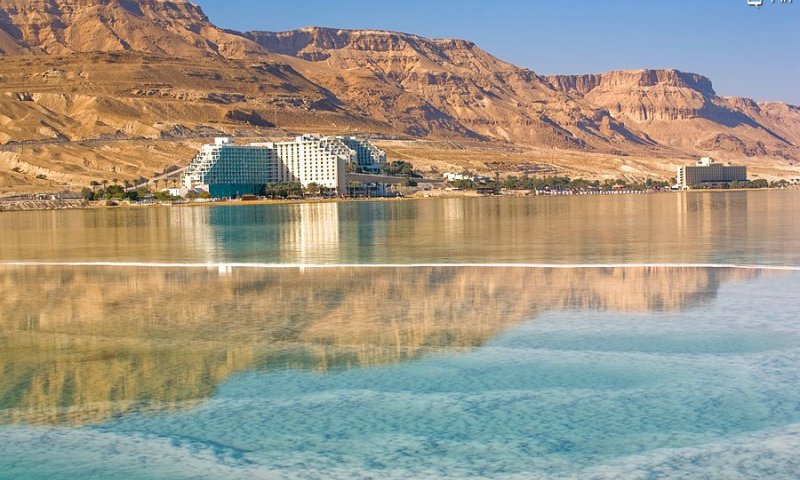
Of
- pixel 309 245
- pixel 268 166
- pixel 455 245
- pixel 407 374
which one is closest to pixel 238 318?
pixel 407 374

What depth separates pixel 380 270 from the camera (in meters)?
28.9

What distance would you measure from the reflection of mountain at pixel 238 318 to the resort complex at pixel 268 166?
140 m

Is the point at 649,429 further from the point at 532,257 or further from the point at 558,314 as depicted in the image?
the point at 532,257

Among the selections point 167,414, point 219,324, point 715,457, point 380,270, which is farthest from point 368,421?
point 380,270

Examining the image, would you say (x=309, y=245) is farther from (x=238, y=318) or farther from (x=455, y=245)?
(x=238, y=318)

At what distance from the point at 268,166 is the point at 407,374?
567ft

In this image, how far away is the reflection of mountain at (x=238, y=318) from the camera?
1466 cm

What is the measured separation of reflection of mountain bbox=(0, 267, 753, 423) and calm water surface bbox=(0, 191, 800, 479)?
0.08 metres

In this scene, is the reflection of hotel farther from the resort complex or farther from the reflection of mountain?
the resort complex

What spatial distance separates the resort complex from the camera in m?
169

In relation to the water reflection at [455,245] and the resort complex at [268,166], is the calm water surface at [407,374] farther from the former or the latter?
the resort complex at [268,166]

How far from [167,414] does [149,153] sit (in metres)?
191

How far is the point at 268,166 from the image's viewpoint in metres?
185

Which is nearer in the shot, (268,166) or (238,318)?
(238,318)
